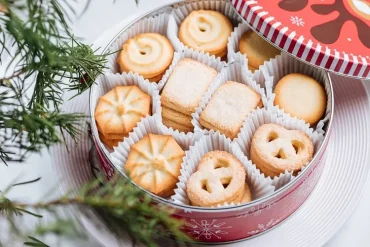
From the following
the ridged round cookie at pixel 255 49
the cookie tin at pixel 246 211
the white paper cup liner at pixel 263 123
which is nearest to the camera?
the cookie tin at pixel 246 211

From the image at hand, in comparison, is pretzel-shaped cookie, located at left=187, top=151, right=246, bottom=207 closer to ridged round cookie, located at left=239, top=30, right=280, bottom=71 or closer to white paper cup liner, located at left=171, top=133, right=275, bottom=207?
white paper cup liner, located at left=171, top=133, right=275, bottom=207

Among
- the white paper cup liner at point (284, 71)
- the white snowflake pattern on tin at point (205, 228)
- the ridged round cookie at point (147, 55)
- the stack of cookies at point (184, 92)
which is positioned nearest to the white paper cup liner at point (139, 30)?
the ridged round cookie at point (147, 55)

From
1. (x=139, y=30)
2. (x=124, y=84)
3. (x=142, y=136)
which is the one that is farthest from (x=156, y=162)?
(x=139, y=30)

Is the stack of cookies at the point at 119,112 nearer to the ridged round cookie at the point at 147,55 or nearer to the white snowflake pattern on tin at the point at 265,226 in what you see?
the ridged round cookie at the point at 147,55

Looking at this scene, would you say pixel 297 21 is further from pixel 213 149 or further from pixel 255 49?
pixel 213 149

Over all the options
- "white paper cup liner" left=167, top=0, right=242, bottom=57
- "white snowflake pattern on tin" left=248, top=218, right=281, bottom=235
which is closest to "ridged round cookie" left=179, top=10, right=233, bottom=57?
"white paper cup liner" left=167, top=0, right=242, bottom=57

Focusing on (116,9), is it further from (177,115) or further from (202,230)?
(202,230)
